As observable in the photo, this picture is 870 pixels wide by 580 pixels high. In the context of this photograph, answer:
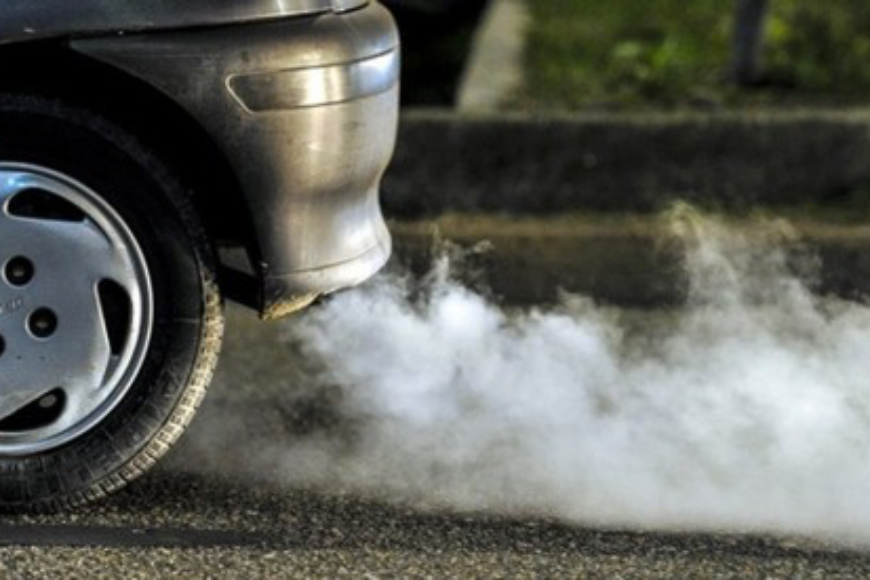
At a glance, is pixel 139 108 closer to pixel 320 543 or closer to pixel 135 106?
pixel 135 106

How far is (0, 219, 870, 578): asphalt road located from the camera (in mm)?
4609

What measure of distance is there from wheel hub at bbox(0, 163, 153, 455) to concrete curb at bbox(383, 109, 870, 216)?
128 inches

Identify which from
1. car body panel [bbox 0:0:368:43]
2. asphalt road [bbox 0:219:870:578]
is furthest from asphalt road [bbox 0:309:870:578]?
car body panel [bbox 0:0:368:43]

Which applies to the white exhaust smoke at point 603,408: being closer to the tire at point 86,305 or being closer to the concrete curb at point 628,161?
the tire at point 86,305

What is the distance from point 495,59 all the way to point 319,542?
483 cm

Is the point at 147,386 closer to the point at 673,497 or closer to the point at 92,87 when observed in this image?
the point at 92,87

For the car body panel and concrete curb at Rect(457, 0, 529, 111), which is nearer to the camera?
the car body panel

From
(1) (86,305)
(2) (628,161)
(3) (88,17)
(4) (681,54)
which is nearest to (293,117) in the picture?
(3) (88,17)

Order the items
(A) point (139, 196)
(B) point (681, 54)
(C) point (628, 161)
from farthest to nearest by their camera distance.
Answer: (B) point (681, 54), (C) point (628, 161), (A) point (139, 196)

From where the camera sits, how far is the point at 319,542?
189 inches

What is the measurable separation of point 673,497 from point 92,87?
162 centimetres

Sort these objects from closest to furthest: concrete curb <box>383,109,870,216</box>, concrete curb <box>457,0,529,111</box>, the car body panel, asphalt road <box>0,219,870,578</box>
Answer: asphalt road <box>0,219,870,578</box> → the car body panel → concrete curb <box>383,109,870,216</box> → concrete curb <box>457,0,529,111</box>

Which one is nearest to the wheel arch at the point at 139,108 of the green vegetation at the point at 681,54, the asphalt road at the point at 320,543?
the asphalt road at the point at 320,543

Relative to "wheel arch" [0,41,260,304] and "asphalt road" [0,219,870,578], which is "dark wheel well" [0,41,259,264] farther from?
"asphalt road" [0,219,870,578]
